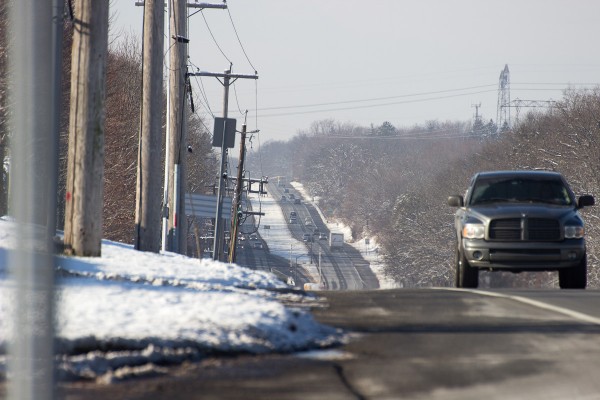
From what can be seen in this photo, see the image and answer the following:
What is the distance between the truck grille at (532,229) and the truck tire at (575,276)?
0.81m

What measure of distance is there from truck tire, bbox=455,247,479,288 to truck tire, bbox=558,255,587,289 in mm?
1355

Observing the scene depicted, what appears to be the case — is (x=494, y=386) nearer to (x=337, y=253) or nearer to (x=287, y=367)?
(x=287, y=367)

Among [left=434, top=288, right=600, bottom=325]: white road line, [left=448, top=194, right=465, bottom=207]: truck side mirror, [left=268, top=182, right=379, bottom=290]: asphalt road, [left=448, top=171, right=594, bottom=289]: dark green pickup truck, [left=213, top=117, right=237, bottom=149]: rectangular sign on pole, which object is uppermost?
[left=213, top=117, right=237, bottom=149]: rectangular sign on pole

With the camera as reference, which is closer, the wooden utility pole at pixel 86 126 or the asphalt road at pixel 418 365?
the asphalt road at pixel 418 365

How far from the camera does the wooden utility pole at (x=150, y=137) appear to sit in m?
19.9

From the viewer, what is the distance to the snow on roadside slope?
651cm

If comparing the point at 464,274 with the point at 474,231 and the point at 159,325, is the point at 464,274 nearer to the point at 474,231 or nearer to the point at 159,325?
the point at 474,231

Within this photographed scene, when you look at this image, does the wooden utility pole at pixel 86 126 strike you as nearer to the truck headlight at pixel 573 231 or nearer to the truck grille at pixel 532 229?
the truck grille at pixel 532 229

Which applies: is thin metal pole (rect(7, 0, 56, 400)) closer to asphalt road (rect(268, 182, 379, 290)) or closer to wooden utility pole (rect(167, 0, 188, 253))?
wooden utility pole (rect(167, 0, 188, 253))

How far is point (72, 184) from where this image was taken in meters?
14.5

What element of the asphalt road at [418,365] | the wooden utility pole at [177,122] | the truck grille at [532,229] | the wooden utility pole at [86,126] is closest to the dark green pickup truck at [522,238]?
the truck grille at [532,229]

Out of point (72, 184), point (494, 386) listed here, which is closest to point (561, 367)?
point (494, 386)

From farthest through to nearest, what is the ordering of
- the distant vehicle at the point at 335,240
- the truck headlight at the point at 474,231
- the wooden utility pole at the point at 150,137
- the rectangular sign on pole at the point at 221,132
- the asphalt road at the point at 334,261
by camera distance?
the distant vehicle at the point at 335,240, the asphalt road at the point at 334,261, the rectangular sign on pole at the point at 221,132, the wooden utility pole at the point at 150,137, the truck headlight at the point at 474,231

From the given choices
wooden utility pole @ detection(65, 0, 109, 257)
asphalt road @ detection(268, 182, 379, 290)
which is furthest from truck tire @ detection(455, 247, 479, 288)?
asphalt road @ detection(268, 182, 379, 290)
